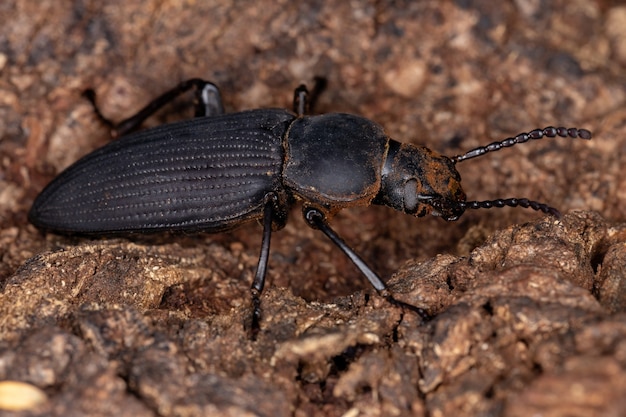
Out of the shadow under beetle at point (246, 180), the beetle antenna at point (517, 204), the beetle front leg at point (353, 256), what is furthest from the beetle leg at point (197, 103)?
the beetle antenna at point (517, 204)

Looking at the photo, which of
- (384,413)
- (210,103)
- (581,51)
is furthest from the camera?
(581,51)

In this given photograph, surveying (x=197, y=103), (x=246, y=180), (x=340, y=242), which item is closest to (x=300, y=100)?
(x=197, y=103)

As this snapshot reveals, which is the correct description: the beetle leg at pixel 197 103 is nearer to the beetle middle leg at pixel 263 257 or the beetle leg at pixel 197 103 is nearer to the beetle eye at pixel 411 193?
the beetle middle leg at pixel 263 257

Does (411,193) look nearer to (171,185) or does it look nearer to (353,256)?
(353,256)

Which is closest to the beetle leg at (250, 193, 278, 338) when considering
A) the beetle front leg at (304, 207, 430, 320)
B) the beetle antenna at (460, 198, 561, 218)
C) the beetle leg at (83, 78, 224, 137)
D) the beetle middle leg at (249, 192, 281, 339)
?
the beetle middle leg at (249, 192, 281, 339)

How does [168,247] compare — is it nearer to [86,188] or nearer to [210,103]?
[86,188]

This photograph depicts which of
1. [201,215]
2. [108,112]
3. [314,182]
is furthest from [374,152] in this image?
[108,112]
